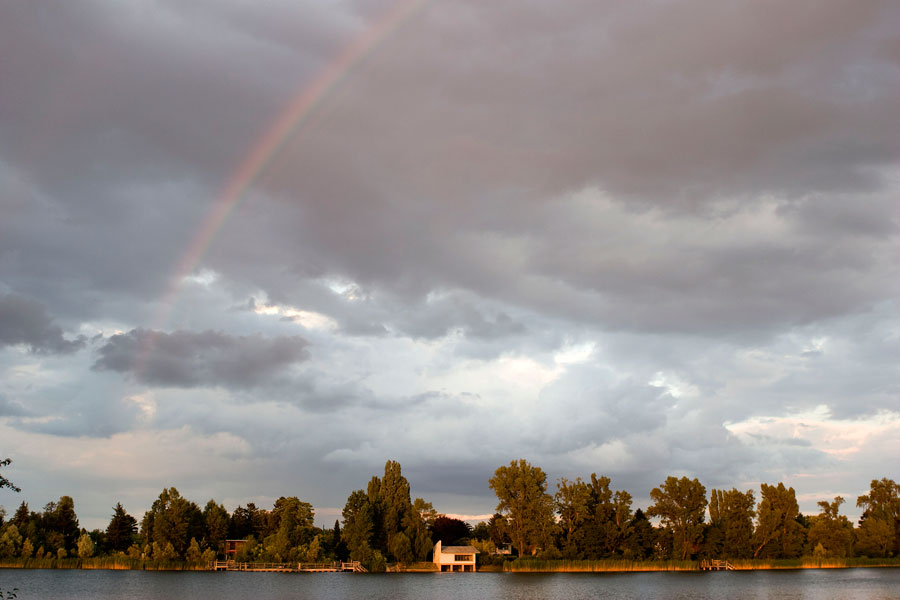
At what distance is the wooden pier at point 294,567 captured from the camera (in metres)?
132

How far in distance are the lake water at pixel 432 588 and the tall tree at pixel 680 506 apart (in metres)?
23.0

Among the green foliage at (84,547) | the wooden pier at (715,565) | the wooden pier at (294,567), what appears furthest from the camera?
the wooden pier at (715,565)

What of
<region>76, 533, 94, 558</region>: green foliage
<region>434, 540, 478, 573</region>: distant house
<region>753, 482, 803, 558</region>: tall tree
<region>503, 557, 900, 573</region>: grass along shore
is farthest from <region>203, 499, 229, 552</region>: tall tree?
<region>753, 482, 803, 558</region>: tall tree

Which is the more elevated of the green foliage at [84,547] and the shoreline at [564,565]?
the green foliage at [84,547]

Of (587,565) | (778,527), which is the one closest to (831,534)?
(778,527)

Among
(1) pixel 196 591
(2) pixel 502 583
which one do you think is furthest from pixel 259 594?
(2) pixel 502 583

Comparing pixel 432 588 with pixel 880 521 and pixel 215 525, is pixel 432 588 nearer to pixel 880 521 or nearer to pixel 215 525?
pixel 215 525

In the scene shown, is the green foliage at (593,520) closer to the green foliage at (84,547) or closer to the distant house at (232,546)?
the distant house at (232,546)

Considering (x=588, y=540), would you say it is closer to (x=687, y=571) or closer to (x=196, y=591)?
(x=687, y=571)

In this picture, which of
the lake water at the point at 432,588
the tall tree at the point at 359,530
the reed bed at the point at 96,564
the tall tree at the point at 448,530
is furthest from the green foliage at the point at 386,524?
the tall tree at the point at 448,530

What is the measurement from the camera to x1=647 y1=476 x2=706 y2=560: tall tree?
138 metres

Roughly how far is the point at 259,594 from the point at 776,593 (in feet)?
185

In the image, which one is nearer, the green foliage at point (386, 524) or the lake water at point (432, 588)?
the lake water at point (432, 588)

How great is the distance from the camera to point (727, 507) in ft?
459
